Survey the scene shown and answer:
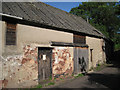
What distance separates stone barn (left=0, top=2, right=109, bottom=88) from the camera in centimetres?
435

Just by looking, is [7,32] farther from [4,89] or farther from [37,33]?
[4,89]

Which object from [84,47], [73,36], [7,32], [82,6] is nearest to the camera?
[7,32]

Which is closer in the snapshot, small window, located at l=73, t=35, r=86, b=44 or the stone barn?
the stone barn

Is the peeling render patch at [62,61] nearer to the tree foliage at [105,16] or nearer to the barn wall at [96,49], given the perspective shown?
the barn wall at [96,49]

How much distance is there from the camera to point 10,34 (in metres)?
4.54

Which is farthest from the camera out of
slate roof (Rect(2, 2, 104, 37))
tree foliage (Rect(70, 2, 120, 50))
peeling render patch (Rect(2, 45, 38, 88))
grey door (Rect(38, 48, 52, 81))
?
tree foliage (Rect(70, 2, 120, 50))

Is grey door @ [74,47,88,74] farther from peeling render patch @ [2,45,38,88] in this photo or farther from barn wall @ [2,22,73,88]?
peeling render patch @ [2,45,38,88]

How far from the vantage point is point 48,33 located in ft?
19.8

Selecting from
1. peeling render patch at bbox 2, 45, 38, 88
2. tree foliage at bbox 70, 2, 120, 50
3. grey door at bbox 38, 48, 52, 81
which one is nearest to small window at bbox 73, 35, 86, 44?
grey door at bbox 38, 48, 52, 81

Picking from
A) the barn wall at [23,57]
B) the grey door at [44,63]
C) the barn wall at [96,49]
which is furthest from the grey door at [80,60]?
the barn wall at [23,57]

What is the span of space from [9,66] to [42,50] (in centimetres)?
196

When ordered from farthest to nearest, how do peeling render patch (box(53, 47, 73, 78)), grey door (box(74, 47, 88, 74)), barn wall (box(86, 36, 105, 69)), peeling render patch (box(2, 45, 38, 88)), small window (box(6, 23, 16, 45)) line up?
barn wall (box(86, 36, 105, 69)) → grey door (box(74, 47, 88, 74)) → peeling render patch (box(53, 47, 73, 78)) → small window (box(6, 23, 16, 45)) → peeling render patch (box(2, 45, 38, 88))

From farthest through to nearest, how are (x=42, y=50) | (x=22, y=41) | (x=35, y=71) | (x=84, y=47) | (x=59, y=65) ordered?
(x=84, y=47) → (x=59, y=65) → (x=42, y=50) → (x=35, y=71) → (x=22, y=41)

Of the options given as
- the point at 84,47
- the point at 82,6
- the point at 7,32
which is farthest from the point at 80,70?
the point at 82,6
